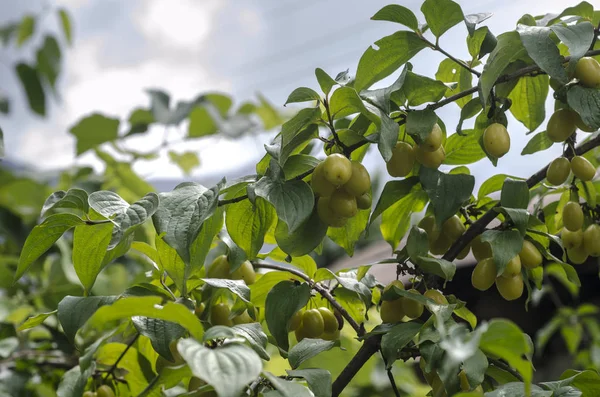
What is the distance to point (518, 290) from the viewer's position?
428mm

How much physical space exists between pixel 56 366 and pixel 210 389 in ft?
2.12

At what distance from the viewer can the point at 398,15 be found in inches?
17.0

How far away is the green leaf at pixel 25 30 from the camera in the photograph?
0.94 meters

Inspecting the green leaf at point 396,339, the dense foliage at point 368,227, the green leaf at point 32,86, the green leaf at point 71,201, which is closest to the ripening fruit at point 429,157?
the dense foliage at point 368,227

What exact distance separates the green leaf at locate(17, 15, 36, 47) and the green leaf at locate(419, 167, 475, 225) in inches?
28.8

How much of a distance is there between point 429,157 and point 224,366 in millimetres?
229

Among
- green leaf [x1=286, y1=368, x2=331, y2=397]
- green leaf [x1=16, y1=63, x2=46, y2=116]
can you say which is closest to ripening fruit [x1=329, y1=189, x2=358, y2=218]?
green leaf [x1=286, y1=368, x2=331, y2=397]

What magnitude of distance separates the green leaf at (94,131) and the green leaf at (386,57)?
0.72 m

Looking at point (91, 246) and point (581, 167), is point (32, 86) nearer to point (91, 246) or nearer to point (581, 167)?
point (91, 246)

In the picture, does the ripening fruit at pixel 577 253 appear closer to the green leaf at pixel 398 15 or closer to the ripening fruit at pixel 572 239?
the ripening fruit at pixel 572 239

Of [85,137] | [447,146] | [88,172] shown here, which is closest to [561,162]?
[447,146]

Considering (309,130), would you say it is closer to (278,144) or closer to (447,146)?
(278,144)

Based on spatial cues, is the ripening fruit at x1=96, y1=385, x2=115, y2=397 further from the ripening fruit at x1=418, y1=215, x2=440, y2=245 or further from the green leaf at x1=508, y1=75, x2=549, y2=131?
the green leaf at x1=508, y1=75, x2=549, y2=131

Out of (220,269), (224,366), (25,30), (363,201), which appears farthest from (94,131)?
(224,366)
